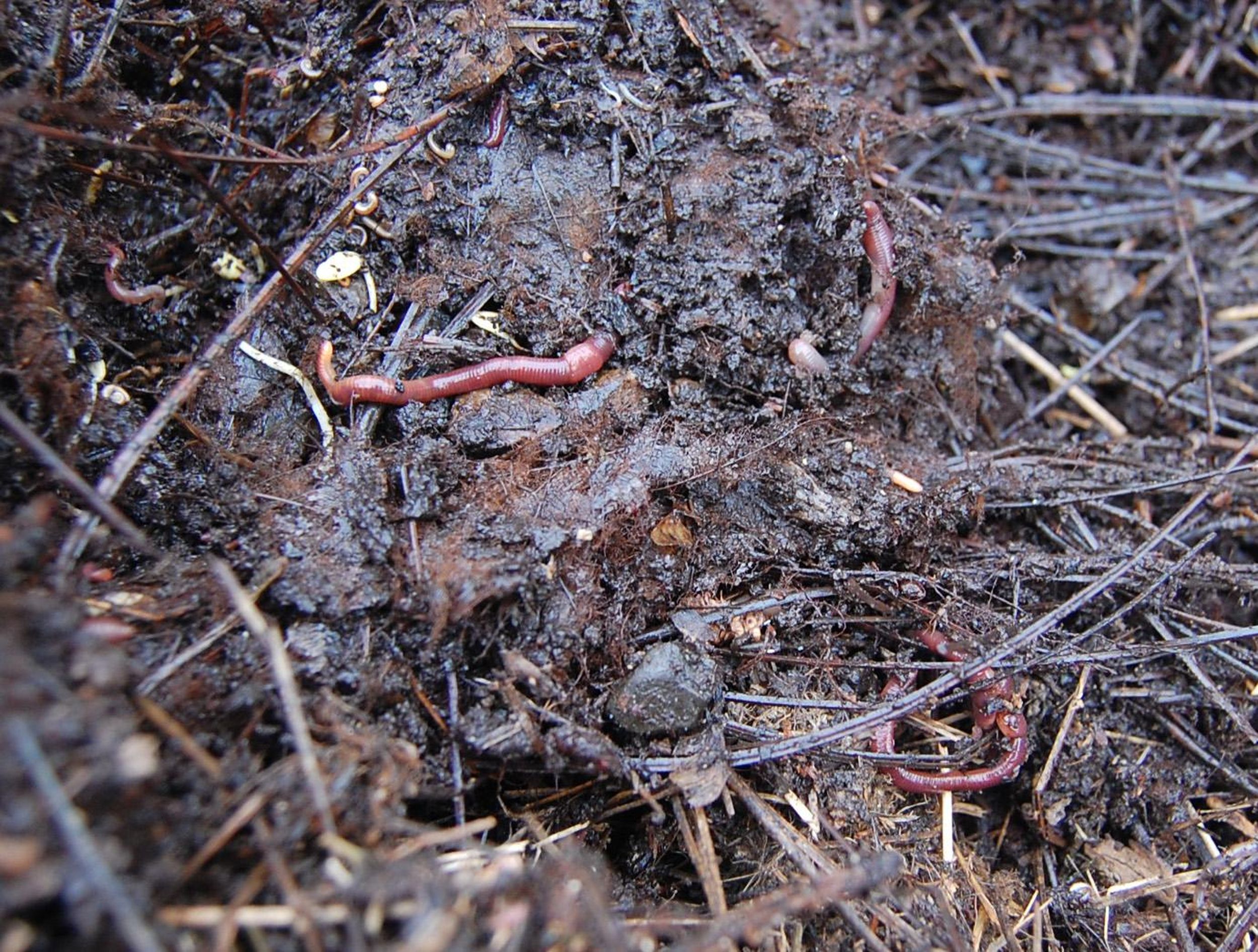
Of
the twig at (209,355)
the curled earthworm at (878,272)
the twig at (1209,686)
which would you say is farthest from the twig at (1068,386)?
the twig at (209,355)

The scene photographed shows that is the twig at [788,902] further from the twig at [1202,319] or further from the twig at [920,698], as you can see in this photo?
the twig at [1202,319]

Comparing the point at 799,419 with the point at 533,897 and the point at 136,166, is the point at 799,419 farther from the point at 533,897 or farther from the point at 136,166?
the point at 136,166

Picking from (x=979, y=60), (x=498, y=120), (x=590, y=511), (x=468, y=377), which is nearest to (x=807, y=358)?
(x=590, y=511)

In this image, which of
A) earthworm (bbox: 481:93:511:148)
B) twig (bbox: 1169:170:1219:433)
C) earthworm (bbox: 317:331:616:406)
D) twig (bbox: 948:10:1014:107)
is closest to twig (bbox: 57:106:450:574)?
earthworm (bbox: 481:93:511:148)

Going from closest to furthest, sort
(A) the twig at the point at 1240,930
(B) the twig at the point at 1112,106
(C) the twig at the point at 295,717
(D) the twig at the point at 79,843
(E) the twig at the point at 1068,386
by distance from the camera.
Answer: (D) the twig at the point at 79,843
(C) the twig at the point at 295,717
(A) the twig at the point at 1240,930
(E) the twig at the point at 1068,386
(B) the twig at the point at 1112,106

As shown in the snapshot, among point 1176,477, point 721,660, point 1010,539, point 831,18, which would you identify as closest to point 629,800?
point 721,660

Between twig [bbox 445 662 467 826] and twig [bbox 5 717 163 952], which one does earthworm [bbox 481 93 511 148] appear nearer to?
twig [bbox 445 662 467 826]

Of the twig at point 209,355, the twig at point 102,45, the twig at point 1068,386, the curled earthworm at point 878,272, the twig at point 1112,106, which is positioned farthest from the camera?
the twig at point 1112,106
